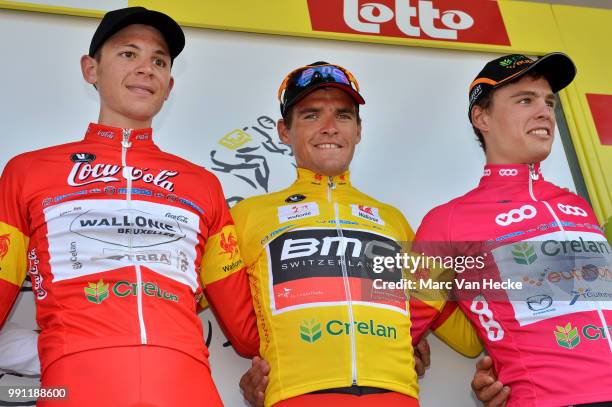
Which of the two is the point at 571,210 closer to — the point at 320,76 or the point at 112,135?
the point at 320,76

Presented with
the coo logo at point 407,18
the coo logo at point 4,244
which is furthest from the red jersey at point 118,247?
the coo logo at point 407,18

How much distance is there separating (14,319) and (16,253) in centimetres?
42

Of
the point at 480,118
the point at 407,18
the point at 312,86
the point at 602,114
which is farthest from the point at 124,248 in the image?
the point at 602,114

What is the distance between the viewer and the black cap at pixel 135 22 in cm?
192

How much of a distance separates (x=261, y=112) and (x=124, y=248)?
0.95 meters

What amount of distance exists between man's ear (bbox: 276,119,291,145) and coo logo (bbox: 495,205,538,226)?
673 mm

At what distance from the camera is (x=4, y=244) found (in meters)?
1.58

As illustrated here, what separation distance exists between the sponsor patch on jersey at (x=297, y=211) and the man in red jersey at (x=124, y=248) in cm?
17

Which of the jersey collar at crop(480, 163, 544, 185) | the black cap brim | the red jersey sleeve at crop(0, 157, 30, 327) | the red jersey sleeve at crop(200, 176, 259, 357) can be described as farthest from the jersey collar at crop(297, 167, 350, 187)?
the red jersey sleeve at crop(0, 157, 30, 327)

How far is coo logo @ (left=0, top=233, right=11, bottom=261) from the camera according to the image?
1570 mm

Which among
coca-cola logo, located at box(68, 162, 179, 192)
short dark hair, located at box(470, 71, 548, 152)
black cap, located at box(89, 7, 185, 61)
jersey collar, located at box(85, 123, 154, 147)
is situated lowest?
coca-cola logo, located at box(68, 162, 179, 192)

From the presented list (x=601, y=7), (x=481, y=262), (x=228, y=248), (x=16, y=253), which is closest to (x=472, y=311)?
(x=481, y=262)

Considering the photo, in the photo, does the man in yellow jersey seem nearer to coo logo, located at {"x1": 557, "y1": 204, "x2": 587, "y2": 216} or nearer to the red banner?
coo logo, located at {"x1": 557, "y1": 204, "x2": 587, "y2": 216}

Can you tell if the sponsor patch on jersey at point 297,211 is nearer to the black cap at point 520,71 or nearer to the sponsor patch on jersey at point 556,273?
the sponsor patch on jersey at point 556,273
